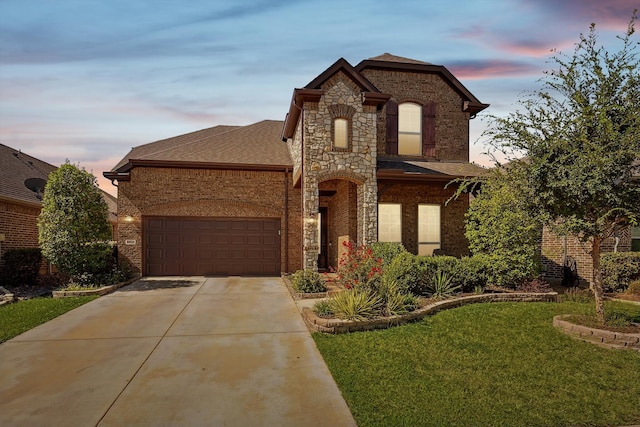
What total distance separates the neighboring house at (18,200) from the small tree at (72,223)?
2563 millimetres

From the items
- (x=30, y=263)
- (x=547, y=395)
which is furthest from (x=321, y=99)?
(x=30, y=263)

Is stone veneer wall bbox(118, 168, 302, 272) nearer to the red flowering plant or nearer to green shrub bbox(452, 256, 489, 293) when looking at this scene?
the red flowering plant

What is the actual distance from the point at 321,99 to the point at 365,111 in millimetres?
1552

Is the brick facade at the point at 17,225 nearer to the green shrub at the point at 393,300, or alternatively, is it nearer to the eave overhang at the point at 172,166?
the eave overhang at the point at 172,166

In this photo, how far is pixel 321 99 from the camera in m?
12.5

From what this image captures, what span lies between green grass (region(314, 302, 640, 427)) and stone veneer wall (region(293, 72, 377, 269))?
210 inches

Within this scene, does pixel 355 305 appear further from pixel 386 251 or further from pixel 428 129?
pixel 428 129

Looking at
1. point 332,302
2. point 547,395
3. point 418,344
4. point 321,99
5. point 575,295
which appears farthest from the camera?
point 321,99

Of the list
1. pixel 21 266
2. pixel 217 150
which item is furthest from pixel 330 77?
pixel 21 266

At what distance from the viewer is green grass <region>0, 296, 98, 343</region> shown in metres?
7.59

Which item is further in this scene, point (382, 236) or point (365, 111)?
point (382, 236)

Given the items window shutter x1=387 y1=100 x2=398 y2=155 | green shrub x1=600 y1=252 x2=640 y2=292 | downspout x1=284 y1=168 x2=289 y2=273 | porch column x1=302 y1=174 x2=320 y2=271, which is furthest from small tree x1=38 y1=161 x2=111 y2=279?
green shrub x1=600 y1=252 x2=640 y2=292

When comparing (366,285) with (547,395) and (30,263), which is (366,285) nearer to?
(547,395)

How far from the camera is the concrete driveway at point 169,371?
4223 millimetres
